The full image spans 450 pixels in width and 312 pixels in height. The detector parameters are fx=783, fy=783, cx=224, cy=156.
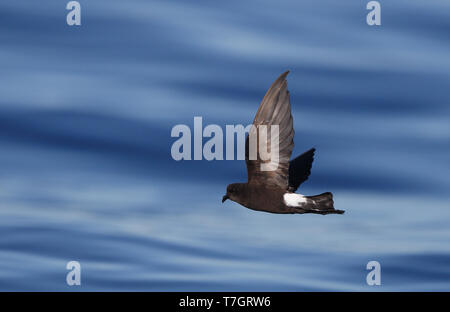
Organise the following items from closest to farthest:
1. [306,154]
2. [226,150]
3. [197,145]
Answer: [226,150]
[197,145]
[306,154]

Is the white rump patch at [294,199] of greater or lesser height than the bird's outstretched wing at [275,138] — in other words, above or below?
below

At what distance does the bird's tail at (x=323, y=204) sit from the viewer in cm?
901

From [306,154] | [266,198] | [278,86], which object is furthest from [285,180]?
[306,154]

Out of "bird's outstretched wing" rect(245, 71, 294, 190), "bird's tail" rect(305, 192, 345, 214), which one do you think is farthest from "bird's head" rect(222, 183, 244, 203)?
"bird's tail" rect(305, 192, 345, 214)

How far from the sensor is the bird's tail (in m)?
9.01

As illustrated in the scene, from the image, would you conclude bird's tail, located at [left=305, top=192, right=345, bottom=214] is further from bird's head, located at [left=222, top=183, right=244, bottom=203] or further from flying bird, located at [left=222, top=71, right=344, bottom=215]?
bird's head, located at [left=222, top=183, right=244, bottom=203]

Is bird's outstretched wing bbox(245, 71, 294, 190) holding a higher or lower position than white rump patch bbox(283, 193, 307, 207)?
higher

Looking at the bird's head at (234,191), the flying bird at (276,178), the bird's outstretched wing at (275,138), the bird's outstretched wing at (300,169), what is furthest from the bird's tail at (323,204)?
the bird's outstretched wing at (300,169)

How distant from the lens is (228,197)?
933 centimetres

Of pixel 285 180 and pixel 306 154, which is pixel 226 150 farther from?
pixel 306 154

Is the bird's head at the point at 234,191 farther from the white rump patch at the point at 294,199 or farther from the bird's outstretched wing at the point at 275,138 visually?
the white rump patch at the point at 294,199

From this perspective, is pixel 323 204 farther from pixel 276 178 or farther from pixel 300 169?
pixel 300 169

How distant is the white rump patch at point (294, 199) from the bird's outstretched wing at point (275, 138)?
0.12m

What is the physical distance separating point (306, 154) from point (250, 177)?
2189 millimetres
